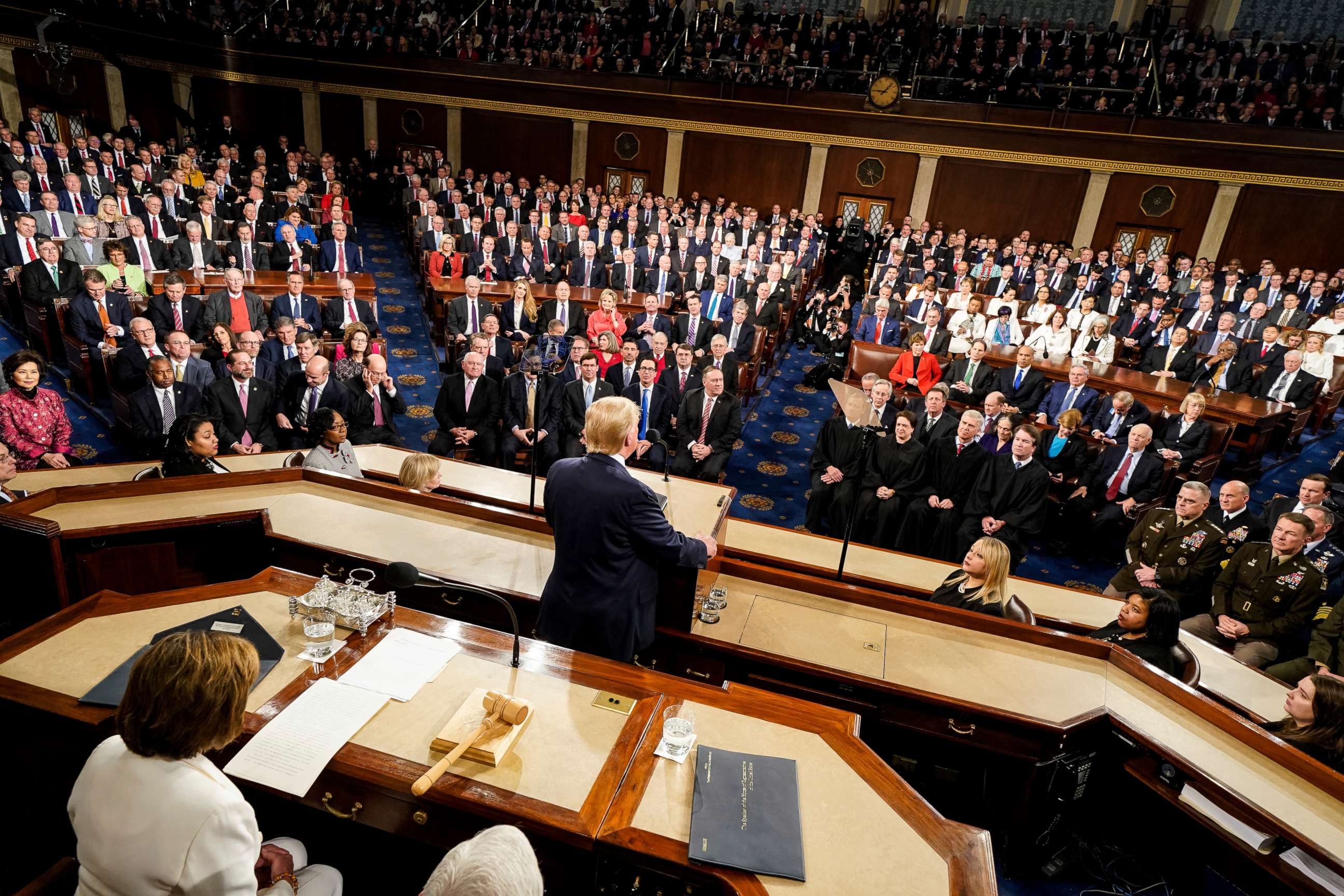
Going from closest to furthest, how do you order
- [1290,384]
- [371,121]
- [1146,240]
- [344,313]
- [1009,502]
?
[1009,502] < [344,313] < [1290,384] < [1146,240] < [371,121]

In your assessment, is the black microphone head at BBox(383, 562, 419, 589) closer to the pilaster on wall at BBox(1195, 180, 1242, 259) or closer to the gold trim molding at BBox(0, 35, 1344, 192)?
the gold trim molding at BBox(0, 35, 1344, 192)

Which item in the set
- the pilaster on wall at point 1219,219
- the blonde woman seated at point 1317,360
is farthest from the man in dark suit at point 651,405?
the pilaster on wall at point 1219,219

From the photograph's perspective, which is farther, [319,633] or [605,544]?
[605,544]

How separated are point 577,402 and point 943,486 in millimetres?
3204

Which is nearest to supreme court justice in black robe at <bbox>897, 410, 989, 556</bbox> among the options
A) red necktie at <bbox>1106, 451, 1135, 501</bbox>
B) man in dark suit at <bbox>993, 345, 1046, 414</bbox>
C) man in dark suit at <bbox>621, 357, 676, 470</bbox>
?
red necktie at <bbox>1106, 451, 1135, 501</bbox>

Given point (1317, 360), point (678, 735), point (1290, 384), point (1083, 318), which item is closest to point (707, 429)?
point (678, 735)

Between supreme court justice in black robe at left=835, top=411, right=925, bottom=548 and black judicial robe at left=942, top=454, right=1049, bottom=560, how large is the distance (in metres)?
0.46

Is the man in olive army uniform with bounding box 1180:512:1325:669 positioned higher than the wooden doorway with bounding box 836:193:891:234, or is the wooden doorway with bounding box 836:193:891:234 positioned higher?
the wooden doorway with bounding box 836:193:891:234

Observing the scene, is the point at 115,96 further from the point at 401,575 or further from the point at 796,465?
the point at 401,575

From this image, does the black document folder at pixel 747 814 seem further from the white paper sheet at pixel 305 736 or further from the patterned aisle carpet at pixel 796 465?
the patterned aisle carpet at pixel 796 465

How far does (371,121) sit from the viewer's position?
18.5 metres

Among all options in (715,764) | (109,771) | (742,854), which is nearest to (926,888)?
(742,854)

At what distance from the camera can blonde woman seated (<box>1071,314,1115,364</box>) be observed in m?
9.11

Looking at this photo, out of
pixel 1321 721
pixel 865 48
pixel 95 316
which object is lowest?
pixel 1321 721
